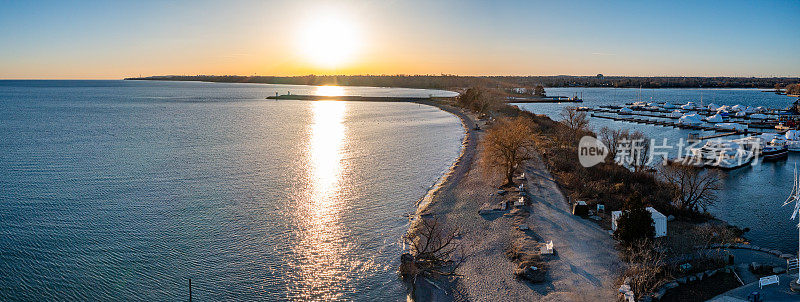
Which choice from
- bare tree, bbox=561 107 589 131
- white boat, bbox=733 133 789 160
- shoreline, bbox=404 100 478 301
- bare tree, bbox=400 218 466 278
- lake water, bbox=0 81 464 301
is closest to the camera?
shoreline, bbox=404 100 478 301

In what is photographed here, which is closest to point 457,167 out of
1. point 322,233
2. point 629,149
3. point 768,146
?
point 629,149

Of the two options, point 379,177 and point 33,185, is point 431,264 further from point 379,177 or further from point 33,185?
point 33,185

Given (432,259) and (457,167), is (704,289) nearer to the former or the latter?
(432,259)

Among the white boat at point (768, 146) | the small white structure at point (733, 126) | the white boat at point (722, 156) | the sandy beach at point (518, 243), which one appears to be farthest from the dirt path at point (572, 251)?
the small white structure at point (733, 126)

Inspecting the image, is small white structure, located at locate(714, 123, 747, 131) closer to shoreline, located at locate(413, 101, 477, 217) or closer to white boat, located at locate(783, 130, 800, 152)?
white boat, located at locate(783, 130, 800, 152)

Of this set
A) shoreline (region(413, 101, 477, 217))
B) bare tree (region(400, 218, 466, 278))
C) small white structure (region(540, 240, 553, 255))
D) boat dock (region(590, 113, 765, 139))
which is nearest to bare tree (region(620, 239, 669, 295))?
small white structure (region(540, 240, 553, 255))

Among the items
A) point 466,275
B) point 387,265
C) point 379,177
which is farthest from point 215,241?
point 379,177

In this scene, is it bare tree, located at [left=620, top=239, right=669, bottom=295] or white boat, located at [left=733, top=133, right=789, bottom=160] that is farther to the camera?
white boat, located at [left=733, top=133, right=789, bottom=160]

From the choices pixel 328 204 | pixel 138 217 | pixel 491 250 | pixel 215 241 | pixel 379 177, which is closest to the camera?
pixel 491 250
